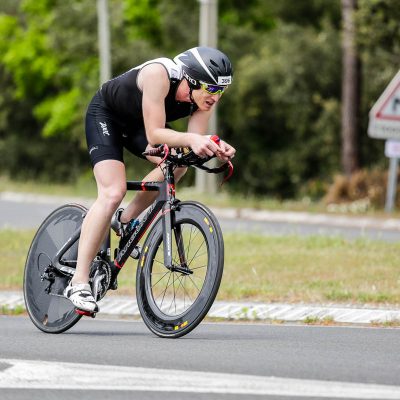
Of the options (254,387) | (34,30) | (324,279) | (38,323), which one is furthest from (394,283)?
(34,30)

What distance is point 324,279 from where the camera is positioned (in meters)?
10.5

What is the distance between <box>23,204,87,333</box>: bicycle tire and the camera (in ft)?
25.9

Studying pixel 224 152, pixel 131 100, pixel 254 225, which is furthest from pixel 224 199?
pixel 224 152

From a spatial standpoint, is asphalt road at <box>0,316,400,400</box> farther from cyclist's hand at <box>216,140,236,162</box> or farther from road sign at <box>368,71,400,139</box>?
road sign at <box>368,71,400,139</box>

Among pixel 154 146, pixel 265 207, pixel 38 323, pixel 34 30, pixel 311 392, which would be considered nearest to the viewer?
pixel 311 392

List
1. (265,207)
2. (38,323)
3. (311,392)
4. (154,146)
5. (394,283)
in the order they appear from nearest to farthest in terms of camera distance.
Answer: (311,392) < (154,146) < (38,323) < (394,283) < (265,207)

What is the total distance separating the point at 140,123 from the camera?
758 centimetres

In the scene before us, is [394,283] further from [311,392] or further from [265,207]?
[265,207]

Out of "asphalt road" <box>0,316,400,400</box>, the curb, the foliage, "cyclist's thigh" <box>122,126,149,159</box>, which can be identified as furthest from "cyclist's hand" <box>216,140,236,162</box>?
the foliage

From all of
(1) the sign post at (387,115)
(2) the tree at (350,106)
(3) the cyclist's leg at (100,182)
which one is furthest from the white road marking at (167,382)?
→ (2) the tree at (350,106)

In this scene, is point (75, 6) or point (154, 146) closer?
point (154, 146)

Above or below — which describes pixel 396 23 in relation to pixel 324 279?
above

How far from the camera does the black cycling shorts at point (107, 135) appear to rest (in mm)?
7488

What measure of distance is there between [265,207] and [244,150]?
1474 centimetres
